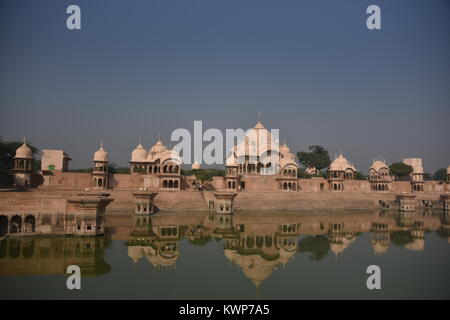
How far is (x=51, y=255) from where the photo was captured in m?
13.2

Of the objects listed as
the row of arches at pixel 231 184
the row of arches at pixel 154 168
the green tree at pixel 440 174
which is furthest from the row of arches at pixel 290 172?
the green tree at pixel 440 174

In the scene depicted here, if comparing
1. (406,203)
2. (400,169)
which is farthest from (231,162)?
(400,169)

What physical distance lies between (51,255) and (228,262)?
21.3 feet

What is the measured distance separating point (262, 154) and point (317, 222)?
15973 mm

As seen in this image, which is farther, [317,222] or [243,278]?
[317,222]

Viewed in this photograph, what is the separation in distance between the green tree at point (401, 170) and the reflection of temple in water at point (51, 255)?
130 ft

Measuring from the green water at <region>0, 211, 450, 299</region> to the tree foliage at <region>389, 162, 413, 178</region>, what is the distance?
24.1 meters

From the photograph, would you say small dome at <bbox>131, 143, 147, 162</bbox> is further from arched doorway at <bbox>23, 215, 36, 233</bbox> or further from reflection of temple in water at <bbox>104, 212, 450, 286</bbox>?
arched doorway at <bbox>23, 215, 36, 233</bbox>

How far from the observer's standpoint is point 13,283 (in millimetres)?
10273

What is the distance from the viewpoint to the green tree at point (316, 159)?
2007 inches

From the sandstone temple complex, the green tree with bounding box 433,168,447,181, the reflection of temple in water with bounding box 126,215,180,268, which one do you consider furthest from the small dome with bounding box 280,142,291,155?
the green tree with bounding box 433,168,447,181

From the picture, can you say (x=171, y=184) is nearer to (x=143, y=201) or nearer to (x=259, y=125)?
(x=143, y=201)
